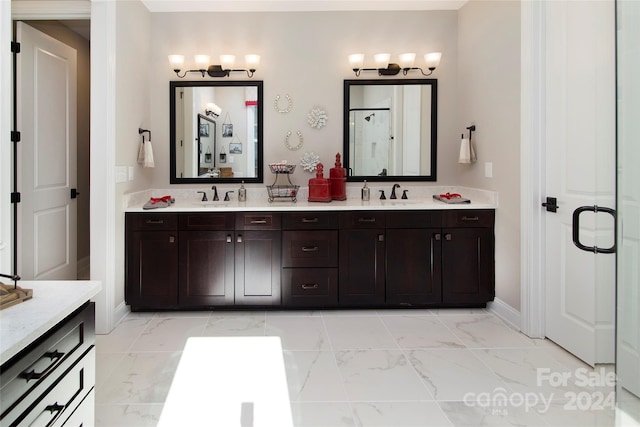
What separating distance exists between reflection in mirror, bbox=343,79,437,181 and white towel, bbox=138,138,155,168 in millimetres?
1801

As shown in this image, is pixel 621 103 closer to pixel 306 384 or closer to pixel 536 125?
pixel 306 384

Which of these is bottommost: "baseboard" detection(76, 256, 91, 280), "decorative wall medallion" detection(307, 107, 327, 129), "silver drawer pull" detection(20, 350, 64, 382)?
"baseboard" detection(76, 256, 91, 280)

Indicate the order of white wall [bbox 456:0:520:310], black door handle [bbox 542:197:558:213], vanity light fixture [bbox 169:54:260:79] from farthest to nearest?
1. vanity light fixture [bbox 169:54:260:79]
2. white wall [bbox 456:0:520:310]
3. black door handle [bbox 542:197:558:213]

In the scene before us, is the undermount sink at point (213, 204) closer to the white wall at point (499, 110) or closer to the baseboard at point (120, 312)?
the baseboard at point (120, 312)

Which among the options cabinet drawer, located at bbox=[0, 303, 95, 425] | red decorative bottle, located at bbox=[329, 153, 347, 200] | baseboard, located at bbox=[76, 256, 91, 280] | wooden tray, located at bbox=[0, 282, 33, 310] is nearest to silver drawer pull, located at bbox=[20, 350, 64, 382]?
cabinet drawer, located at bbox=[0, 303, 95, 425]

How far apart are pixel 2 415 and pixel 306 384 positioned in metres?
1.61

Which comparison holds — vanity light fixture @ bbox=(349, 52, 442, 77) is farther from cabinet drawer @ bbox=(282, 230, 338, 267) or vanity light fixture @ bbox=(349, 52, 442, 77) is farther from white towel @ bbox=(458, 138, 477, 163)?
cabinet drawer @ bbox=(282, 230, 338, 267)

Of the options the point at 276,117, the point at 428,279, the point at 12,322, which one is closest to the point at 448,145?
the point at 428,279

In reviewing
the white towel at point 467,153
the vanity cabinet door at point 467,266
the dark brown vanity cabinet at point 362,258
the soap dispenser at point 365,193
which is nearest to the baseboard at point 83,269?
the dark brown vanity cabinet at point 362,258

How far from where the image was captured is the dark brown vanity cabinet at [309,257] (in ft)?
11.4

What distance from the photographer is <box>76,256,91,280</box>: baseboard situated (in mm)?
4594

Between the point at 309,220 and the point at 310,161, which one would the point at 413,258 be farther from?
the point at 310,161

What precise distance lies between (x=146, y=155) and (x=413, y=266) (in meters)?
2.52

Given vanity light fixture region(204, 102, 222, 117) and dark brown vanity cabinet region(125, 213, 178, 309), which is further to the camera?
vanity light fixture region(204, 102, 222, 117)
